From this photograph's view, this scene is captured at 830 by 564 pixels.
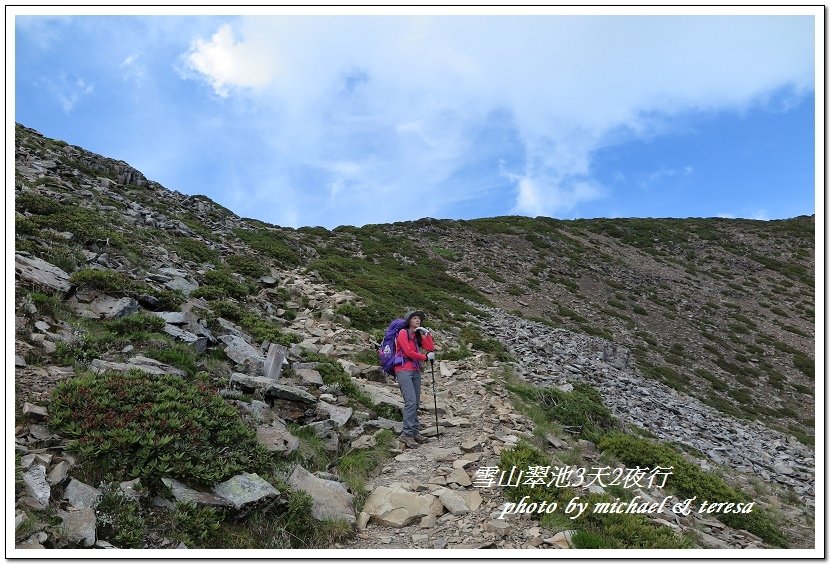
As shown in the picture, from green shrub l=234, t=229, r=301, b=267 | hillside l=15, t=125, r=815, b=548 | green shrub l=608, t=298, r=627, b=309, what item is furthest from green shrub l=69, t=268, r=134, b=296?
green shrub l=608, t=298, r=627, b=309

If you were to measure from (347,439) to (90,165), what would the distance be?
28689 millimetres

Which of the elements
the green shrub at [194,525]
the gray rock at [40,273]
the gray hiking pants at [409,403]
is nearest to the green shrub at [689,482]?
the gray hiking pants at [409,403]

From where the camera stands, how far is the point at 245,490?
5605 millimetres

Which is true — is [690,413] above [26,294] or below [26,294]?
below

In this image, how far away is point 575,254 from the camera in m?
46.4

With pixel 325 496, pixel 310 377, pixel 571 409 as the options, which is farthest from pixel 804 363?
pixel 325 496

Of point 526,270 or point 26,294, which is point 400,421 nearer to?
point 26,294

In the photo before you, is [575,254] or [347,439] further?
[575,254]

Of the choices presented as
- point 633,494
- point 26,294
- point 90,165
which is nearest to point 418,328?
point 633,494

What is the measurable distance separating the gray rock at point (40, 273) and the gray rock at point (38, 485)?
602 cm

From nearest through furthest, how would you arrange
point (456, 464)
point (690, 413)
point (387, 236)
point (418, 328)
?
point (456, 464)
point (418, 328)
point (690, 413)
point (387, 236)

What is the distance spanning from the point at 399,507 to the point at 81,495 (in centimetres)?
384

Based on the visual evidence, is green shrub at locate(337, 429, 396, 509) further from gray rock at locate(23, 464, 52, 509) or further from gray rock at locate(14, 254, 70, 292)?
gray rock at locate(14, 254, 70, 292)

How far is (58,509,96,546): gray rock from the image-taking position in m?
4.39
